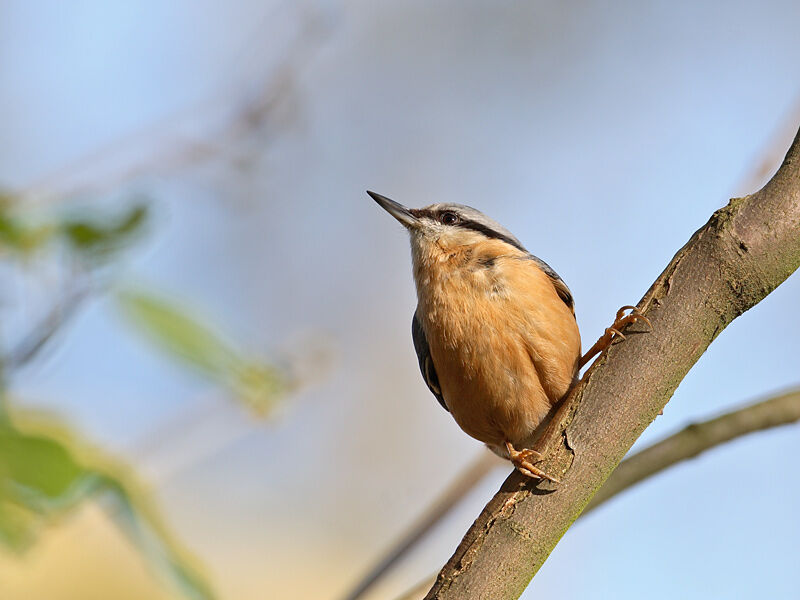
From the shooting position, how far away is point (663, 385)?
101 inches

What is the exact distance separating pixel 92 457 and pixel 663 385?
170 centimetres

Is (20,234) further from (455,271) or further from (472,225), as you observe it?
(472,225)

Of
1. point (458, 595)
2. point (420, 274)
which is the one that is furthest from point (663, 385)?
point (420, 274)

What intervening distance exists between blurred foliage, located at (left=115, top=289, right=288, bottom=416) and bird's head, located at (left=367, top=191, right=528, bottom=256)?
9.94 feet

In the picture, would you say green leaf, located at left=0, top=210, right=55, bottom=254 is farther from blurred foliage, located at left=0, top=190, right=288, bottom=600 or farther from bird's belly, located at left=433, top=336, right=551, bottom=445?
bird's belly, located at left=433, top=336, right=551, bottom=445

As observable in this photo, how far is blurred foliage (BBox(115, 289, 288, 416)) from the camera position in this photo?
1.59 m

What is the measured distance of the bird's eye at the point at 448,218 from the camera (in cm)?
512

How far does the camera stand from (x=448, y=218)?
5.15 meters

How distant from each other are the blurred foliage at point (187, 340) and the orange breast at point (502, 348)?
7.41ft

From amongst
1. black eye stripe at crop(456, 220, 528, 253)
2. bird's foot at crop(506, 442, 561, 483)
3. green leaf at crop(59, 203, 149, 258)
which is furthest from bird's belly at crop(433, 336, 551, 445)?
green leaf at crop(59, 203, 149, 258)

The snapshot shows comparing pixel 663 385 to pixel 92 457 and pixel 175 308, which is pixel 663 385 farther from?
pixel 92 457

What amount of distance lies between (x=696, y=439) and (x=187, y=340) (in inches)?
83.1

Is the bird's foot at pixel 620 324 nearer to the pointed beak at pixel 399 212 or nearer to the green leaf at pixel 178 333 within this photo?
the green leaf at pixel 178 333

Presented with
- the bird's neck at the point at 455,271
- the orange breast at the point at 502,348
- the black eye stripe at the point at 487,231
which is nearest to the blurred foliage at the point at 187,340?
the orange breast at the point at 502,348
